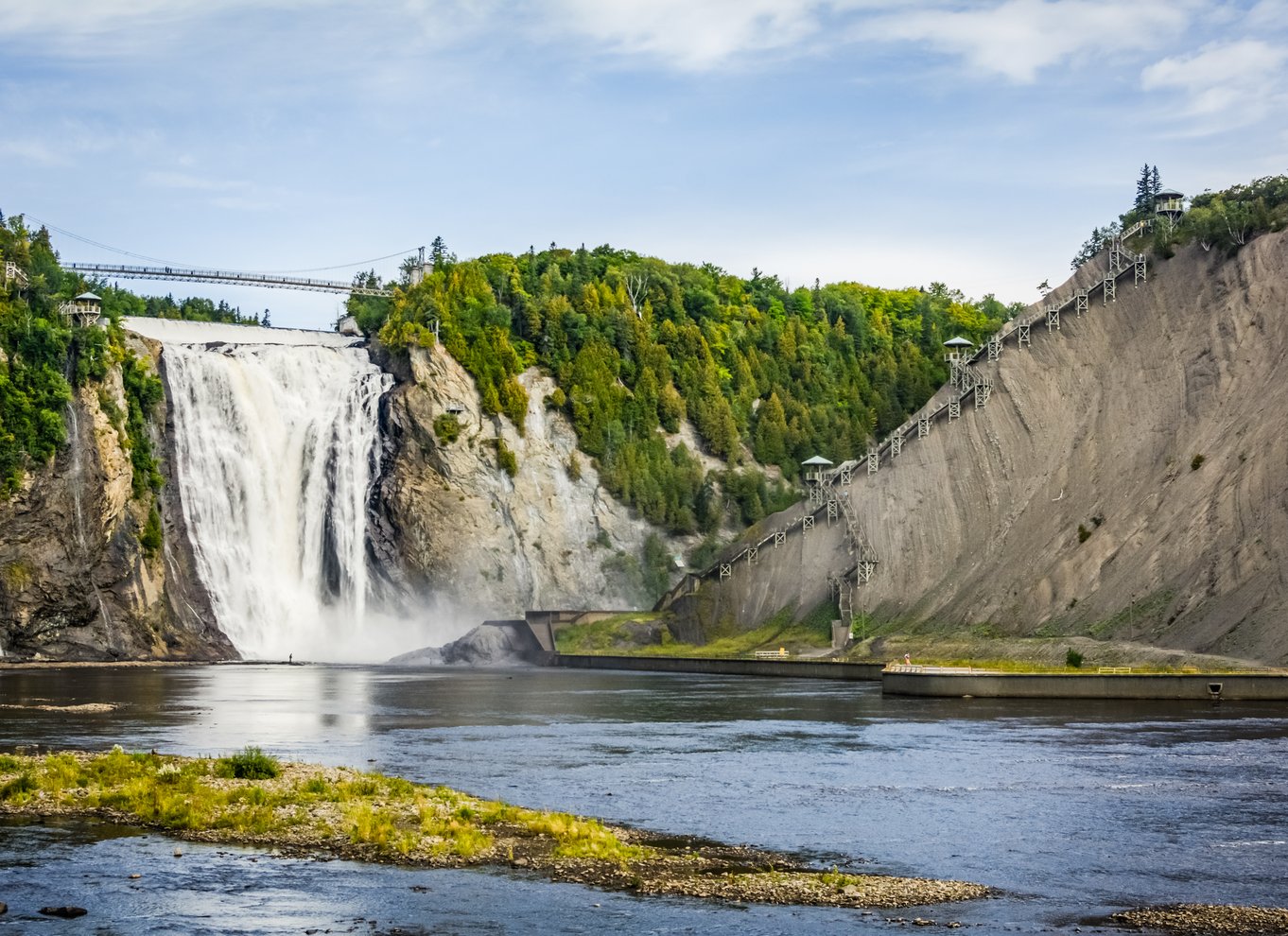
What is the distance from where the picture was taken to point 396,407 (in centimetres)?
14875

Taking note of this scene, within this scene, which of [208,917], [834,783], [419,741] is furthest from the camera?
[419,741]

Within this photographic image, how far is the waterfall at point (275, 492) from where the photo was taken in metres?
134

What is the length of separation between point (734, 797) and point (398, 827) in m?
11.1

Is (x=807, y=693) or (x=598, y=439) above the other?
(x=598, y=439)

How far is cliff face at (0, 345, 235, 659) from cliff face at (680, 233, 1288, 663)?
133 ft

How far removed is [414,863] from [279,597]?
106 metres

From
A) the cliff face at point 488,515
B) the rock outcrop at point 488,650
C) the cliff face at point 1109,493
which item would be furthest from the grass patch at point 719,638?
the cliff face at point 488,515

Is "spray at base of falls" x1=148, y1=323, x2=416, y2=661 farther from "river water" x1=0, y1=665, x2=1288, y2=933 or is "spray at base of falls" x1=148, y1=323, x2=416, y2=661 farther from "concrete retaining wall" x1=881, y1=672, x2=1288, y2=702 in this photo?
"concrete retaining wall" x1=881, y1=672, x2=1288, y2=702

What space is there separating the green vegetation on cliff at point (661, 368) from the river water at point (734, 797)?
2932 inches

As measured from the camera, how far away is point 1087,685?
7800 centimetres

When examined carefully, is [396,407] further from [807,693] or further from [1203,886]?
[1203,886]

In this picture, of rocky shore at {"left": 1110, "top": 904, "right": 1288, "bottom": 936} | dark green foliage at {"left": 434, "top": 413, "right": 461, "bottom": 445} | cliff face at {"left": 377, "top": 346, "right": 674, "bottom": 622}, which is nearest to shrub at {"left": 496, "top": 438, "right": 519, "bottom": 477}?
cliff face at {"left": 377, "top": 346, "right": 674, "bottom": 622}

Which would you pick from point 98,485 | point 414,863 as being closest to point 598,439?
point 98,485

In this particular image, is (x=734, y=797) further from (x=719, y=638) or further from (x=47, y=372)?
(x=47, y=372)
